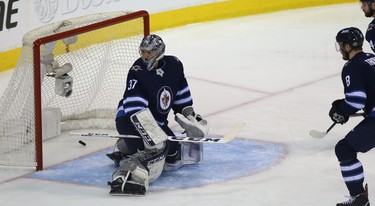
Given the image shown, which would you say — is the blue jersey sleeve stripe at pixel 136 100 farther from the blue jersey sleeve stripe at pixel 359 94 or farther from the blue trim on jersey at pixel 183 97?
the blue jersey sleeve stripe at pixel 359 94

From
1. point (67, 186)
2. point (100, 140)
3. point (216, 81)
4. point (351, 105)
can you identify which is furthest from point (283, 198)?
point (216, 81)

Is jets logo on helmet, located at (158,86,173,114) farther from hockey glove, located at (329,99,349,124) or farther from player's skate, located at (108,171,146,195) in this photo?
hockey glove, located at (329,99,349,124)

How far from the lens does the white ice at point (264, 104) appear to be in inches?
194

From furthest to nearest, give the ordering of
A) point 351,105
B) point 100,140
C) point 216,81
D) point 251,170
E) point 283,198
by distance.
Result: point 216,81
point 100,140
point 251,170
point 283,198
point 351,105

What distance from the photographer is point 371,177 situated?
515cm

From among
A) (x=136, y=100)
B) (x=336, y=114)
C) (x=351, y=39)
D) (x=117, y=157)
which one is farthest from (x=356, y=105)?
(x=117, y=157)

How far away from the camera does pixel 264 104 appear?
22.1 feet

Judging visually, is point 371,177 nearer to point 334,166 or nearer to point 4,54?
point 334,166

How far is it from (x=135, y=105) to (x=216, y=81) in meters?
2.48

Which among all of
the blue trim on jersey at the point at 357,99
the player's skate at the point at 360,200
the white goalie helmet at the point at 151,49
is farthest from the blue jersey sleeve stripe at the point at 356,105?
the white goalie helmet at the point at 151,49

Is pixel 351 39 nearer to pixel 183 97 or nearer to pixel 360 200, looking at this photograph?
pixel 360 200

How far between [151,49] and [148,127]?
1.28ft

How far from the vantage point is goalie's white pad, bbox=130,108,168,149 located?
4.92 meters

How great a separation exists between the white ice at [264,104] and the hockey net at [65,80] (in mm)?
176
